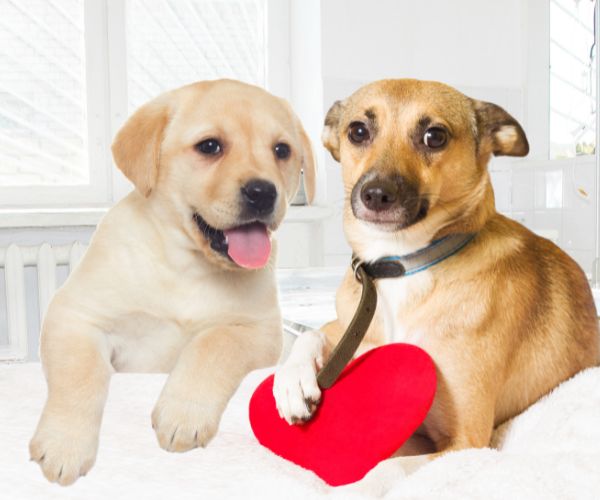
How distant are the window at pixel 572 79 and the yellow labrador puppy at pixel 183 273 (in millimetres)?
2203

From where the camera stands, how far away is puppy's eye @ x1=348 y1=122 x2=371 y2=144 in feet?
2.70

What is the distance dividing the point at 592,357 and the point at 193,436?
18.8 inches

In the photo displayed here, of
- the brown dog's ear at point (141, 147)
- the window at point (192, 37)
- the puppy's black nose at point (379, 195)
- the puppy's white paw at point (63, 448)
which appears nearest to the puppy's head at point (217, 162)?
the brown dog's ear at point (141, 147)

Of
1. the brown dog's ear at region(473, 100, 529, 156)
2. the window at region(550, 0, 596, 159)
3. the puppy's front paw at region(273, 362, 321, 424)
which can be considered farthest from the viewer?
the window at region(550, 0, 596, 159)

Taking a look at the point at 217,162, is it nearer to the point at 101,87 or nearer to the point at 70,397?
the point at 70,397

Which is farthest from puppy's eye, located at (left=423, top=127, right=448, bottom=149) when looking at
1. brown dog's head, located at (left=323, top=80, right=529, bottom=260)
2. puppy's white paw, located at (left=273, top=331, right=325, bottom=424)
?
puppy's white paw, located at (left=273, top=331, right=325, bottom=424)

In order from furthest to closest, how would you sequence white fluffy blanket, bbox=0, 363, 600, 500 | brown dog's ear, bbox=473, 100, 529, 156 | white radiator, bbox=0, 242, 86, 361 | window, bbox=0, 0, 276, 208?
window, bbox=0, 0, 276, 208, white radiator, bbox=0, 242, 86, 361, brown dog's ear, bbox=473, 100, 529, 156, white fluffy blanket, bbox=0, 363, 600, 500

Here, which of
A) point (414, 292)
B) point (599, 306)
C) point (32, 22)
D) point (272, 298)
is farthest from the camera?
point (32, 22)

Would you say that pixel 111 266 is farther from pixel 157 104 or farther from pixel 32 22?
Result: pixel 32 22

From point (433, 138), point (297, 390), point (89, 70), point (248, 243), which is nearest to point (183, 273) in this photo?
point (248, 243)

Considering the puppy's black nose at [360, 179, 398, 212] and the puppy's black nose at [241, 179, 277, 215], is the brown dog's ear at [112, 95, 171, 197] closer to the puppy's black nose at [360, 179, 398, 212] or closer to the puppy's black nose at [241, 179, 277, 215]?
the puppy's black nose at [241, 179, 277, 215]

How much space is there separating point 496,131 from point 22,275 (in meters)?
1.61

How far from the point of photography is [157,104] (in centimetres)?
83

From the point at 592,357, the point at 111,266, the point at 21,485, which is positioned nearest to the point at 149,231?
the point at 111,266
